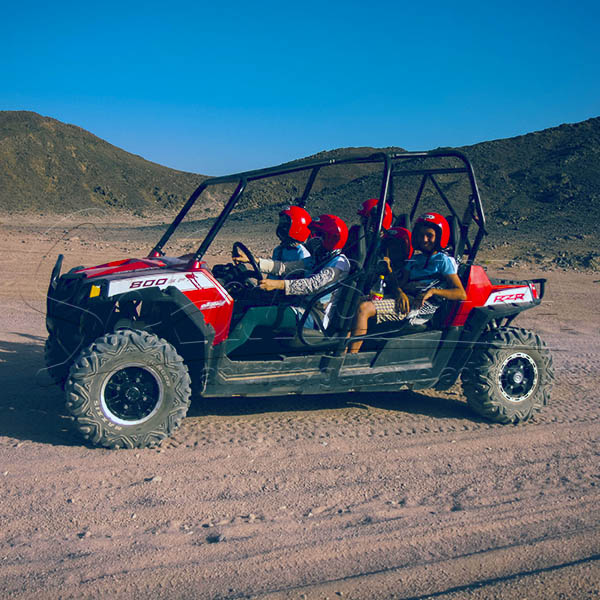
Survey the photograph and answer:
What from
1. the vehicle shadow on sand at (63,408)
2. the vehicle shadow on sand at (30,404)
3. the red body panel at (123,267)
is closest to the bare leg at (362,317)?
the vehicle shadow on sand at (63,408)

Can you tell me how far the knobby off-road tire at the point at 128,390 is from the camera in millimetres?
4863

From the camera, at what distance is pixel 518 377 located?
6.15 metres

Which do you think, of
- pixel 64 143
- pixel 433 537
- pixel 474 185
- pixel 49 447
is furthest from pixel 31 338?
pixel 64 143

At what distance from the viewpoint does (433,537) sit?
156 inches

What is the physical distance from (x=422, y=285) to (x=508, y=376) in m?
1.15

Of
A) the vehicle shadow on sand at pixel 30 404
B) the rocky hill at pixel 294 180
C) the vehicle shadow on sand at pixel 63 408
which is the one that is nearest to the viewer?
the vehicle shadow on sand at pixel 30 404

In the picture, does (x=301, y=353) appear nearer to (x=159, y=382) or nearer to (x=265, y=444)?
(x=265, y=444)

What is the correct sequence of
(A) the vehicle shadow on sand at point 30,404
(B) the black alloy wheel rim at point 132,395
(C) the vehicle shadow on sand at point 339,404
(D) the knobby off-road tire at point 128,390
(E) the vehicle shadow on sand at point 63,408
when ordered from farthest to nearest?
(C) the vehicle shadow on sand at point 339,404 → (E) the vehicle shadow on sand at point 63,408 → (A) the vehicle shadow on sand at point 30,404 → (B) the black alloy wheel rim at point 132,395 → (D) the knobby off-road tire at point 128,390

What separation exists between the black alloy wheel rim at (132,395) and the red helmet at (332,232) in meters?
2.03

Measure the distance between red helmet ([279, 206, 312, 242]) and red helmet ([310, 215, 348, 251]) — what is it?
0.14 m

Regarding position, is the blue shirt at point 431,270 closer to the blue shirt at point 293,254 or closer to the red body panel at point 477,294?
the red body panel at point 477,294

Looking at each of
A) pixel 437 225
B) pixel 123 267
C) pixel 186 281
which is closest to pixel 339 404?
pixel 437 225

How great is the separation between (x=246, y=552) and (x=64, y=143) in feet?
264

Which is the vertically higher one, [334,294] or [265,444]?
[334,294]
